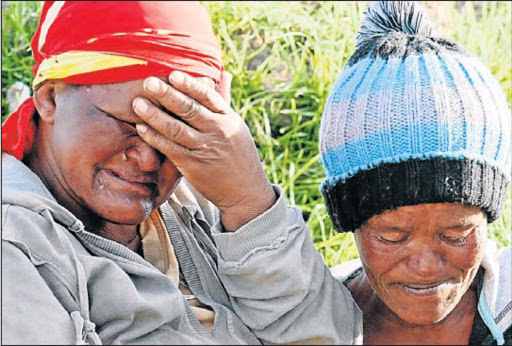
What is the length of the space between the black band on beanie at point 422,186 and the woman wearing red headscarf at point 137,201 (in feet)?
0.57

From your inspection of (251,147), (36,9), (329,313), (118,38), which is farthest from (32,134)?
(36,9)

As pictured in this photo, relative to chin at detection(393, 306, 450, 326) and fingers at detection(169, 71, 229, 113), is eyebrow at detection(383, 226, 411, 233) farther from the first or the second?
fingers at detection(169, 71, 229, 113)

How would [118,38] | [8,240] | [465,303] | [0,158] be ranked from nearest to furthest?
[8,240] → [118,38] → [0,158] → [465,303]

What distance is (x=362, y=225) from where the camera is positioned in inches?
96.5

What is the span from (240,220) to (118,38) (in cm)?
56

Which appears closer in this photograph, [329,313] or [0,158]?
[0,158]

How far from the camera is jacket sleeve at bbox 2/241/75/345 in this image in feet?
5.70

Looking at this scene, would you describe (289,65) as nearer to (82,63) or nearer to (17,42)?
(17,42)

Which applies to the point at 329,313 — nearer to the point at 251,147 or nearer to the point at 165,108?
the point at 251,147

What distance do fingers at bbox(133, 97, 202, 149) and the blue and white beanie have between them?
0.49m

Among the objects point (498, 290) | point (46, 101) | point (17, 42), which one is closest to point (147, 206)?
point (46, 101)

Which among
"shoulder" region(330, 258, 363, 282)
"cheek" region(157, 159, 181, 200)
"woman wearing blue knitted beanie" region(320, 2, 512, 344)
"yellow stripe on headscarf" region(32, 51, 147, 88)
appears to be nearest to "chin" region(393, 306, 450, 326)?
"woman wearing blue knitted beanie" region(320, 2, 512, 344)

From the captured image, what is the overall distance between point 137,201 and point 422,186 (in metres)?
0.72

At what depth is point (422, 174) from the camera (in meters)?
2.29
